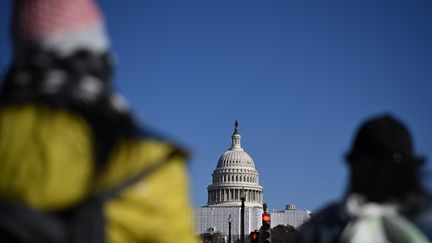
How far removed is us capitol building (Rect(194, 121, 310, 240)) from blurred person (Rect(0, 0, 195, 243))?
454 ft

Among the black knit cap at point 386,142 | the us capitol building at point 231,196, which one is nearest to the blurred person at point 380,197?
the black knit cap at point 386,142

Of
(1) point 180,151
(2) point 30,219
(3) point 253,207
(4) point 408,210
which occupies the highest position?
(3) point 253,207

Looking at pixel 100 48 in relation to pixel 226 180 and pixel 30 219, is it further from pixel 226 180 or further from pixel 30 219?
pixel 226 180

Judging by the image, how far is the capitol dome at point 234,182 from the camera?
142375 millimetres

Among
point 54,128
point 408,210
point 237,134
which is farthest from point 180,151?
point 237,134

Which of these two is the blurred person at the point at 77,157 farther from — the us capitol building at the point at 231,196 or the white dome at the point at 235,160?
the white dome at the point at 235,160

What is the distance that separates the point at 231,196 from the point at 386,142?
5549 inches

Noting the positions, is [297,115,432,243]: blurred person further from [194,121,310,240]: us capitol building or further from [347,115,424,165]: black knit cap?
[194,121,310,240]: us capitol building

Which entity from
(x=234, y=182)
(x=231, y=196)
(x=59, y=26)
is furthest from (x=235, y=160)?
(x=59, y=26)

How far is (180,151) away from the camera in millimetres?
2262

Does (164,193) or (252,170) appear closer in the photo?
(164,193)

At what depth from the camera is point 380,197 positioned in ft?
11.6

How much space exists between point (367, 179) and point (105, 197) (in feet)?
5.66

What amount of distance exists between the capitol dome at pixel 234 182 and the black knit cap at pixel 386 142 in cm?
13698
